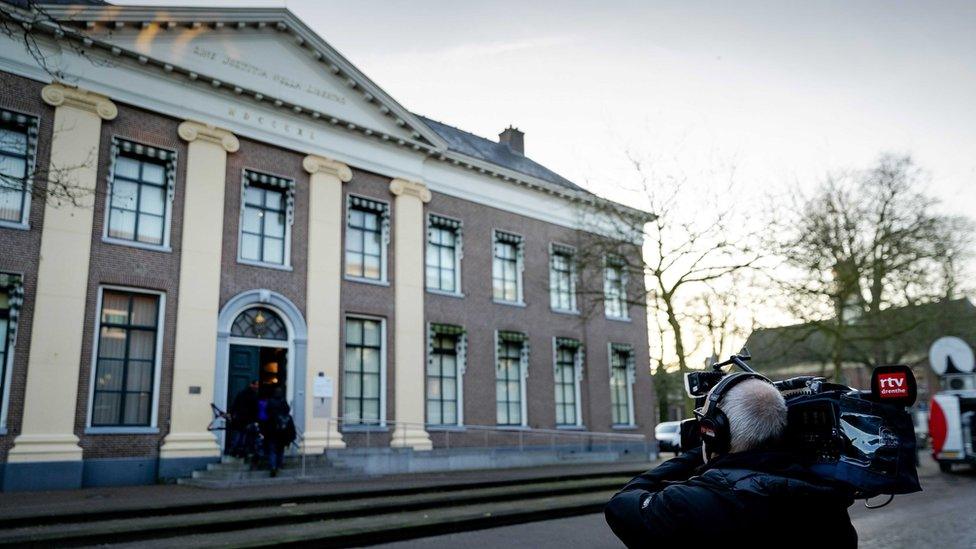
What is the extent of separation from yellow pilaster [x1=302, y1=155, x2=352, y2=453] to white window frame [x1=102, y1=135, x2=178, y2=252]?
3.28 m

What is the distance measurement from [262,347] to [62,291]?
439 centimetres

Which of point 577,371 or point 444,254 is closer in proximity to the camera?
point 444,254

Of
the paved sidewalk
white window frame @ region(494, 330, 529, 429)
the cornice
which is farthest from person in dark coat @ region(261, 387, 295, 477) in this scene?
white window frame @ region(494, 330, 529, 429)

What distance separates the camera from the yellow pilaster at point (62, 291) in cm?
1309

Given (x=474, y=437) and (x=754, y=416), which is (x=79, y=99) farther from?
(x=754, y=416)

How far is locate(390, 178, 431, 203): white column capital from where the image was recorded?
1969 centimetres

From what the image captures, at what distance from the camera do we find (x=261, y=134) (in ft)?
56.5

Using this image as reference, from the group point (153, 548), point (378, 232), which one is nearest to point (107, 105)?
point (378, 232)

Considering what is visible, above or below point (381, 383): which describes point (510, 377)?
above

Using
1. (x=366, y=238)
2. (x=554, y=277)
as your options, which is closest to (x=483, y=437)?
(x=554, y=277)

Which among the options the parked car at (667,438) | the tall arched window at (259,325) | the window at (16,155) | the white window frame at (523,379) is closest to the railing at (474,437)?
the white window frame at (523,379)

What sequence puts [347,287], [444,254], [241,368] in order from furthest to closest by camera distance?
[444,254] < [347,287] < [241,368]

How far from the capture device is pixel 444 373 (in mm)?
20062

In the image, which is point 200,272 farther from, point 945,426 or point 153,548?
point 945,426
